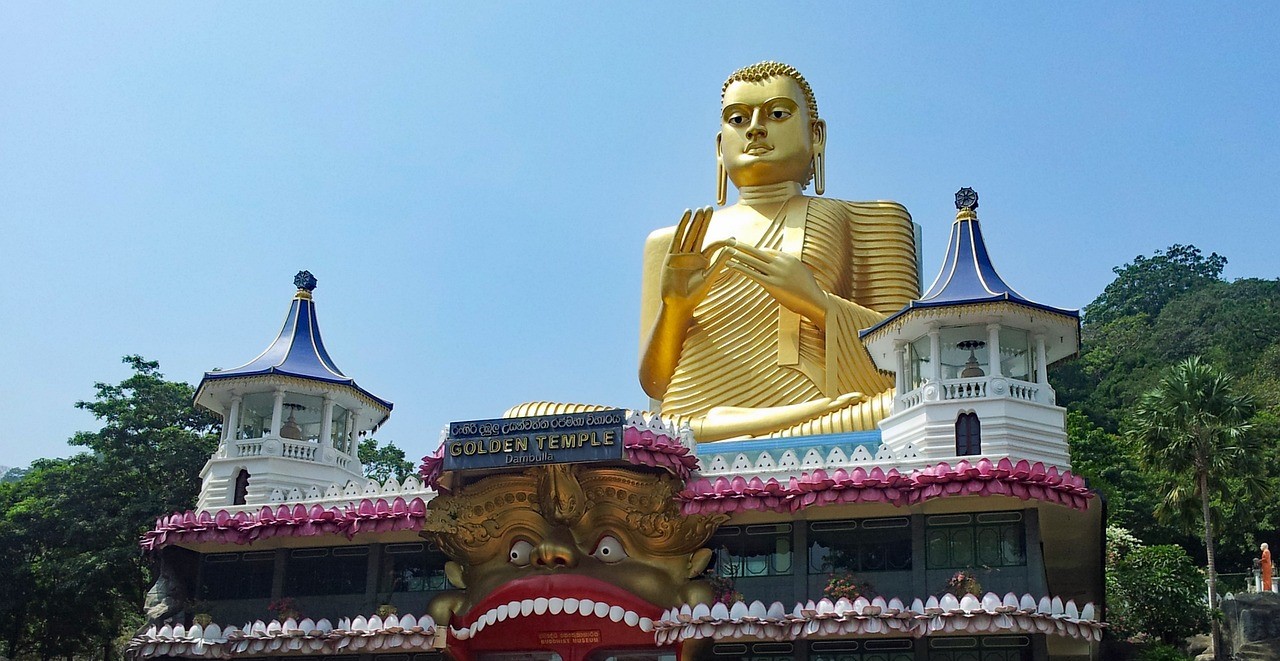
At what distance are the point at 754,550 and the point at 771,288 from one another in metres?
6.20

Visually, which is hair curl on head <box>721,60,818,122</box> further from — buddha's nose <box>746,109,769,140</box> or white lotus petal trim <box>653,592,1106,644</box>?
white lotus petal trim <box>653,592,1106,644</box>

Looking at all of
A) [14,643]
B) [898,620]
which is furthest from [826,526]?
[14,643]

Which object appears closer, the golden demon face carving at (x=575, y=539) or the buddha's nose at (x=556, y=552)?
the golden demon face carving at (x=575, y=539)

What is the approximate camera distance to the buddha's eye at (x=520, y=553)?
64.5 ft

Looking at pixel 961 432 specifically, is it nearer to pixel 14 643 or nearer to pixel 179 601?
pixel 179 601

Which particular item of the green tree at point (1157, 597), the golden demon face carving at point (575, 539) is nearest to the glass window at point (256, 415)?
the golden demon face carving at point (575, 539)

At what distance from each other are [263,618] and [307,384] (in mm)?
4041

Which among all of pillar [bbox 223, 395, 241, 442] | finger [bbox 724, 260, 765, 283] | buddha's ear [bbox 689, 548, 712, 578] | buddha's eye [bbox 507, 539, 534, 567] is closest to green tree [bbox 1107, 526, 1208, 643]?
finger [bbox 724, 260, 765, 283]

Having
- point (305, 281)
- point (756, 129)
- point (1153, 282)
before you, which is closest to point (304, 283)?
point (305, 281)

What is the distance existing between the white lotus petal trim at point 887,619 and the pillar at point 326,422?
7.84 meters

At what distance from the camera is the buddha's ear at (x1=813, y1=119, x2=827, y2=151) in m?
28.9

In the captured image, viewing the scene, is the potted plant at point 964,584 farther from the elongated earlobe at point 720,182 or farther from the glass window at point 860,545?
Answer: the elongated earlobe at point 720,182

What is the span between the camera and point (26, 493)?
102ft

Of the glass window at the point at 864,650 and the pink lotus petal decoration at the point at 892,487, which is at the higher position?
the pink lotus petal decoration at the point at 892,487
